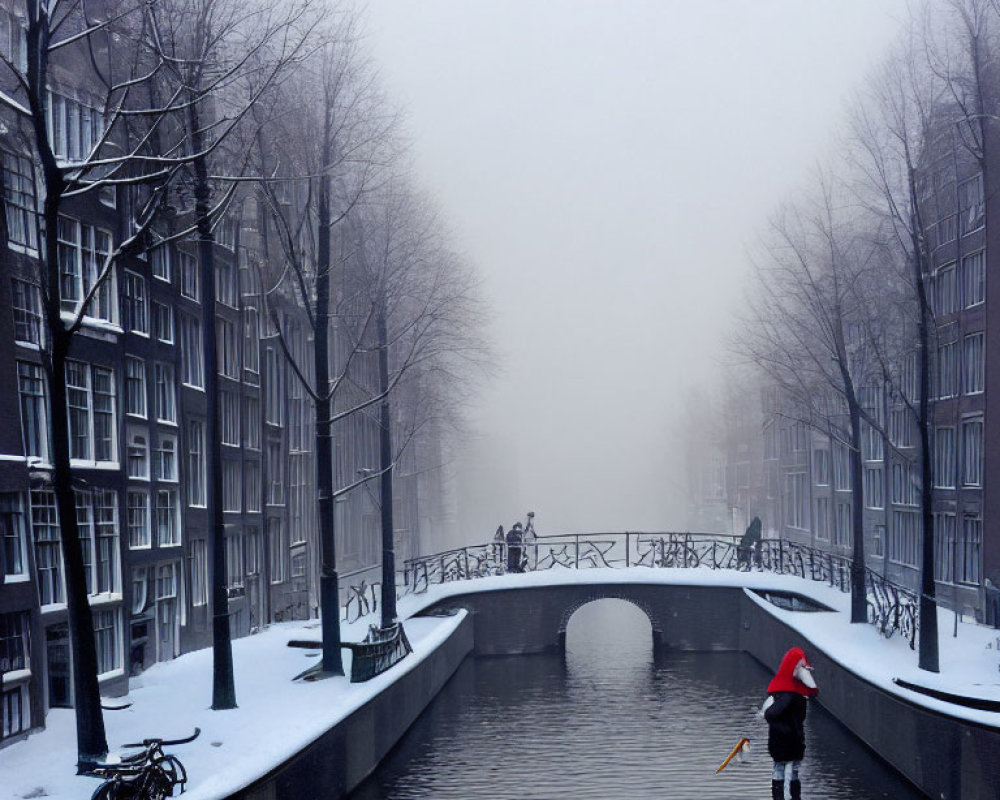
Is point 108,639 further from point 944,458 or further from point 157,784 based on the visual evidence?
point 944,458

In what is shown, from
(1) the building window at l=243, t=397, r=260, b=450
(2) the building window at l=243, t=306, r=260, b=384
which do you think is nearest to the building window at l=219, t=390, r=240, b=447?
(1) the building window at l=243, t=397, r=260, b=450

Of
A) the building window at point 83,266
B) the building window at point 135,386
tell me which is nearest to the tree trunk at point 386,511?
the building window at point 135,386

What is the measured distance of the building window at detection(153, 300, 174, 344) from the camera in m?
25.8

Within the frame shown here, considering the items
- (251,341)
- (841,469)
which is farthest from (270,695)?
(841,469)

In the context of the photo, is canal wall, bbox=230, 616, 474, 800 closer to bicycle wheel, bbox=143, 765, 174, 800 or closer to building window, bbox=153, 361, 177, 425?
bicycle wheel, bbox=143, 765, 174, 800

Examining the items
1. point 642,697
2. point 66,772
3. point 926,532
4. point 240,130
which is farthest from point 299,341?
point 66,772

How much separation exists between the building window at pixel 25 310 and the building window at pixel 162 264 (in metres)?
6.68

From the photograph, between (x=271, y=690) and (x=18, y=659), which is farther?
(x=271, y=690)

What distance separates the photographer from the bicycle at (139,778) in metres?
13.4

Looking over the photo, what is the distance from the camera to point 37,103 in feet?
46.6

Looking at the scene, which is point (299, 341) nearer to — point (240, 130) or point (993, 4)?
point (240, 130)

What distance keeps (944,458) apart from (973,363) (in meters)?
3.79

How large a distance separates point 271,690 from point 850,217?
17.7m

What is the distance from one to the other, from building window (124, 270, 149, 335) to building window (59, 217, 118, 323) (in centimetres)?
77
